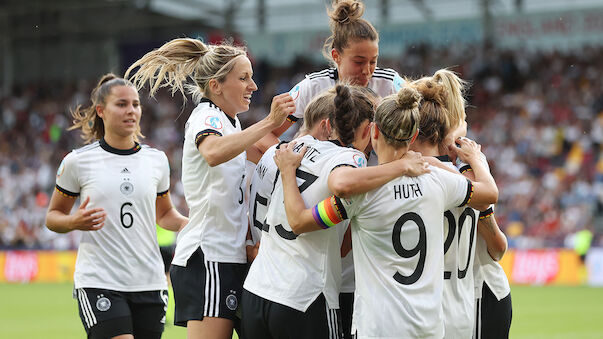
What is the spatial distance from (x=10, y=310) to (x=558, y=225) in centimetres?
1292

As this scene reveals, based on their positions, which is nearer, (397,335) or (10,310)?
(397,335)

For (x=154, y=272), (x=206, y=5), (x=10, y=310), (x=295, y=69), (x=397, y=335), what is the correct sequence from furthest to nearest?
(x=206, y=5)
(x=295, y=69)
(x=10, y=310)
(x=154, y=272)
(x=397, y=335)

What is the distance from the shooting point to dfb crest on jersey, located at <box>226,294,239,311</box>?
459 cm

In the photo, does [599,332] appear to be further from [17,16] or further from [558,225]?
[17,16]

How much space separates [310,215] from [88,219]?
1863 millimetres

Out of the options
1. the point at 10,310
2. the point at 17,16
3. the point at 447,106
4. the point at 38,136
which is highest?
the point at 17,16

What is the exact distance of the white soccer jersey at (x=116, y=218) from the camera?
538 cm

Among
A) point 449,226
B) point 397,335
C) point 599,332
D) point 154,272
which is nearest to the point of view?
point 397,335

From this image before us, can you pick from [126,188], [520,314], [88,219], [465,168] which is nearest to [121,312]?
[88,219]

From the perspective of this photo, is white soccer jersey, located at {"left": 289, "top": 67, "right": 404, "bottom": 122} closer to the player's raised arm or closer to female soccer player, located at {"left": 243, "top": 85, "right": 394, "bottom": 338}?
female soccer player, located at {"left": 243, "top": 85, "right": 394, "bottom": 338}

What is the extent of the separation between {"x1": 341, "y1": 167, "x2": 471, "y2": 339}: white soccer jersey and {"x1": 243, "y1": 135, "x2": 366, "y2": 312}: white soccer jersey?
27 cm

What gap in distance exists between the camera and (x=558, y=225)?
19.9m

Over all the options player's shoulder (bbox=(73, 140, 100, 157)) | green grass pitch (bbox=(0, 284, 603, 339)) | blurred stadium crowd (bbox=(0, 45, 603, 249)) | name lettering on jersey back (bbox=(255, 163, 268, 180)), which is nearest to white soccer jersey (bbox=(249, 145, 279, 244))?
name lettering on jersey back (bbox=(255, 163, 268, 180))

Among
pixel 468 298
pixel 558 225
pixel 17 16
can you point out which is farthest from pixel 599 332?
pixel 17 16
